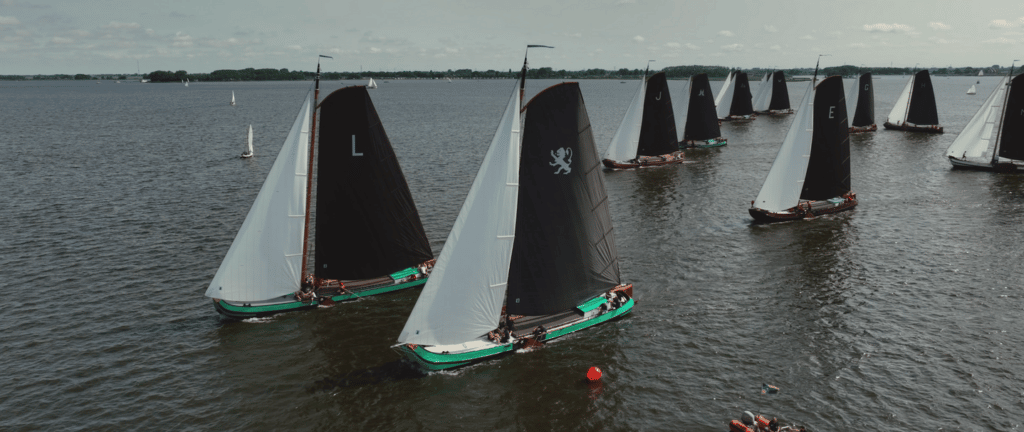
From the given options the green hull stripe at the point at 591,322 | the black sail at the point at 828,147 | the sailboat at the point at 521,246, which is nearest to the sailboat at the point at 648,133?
the black sail at the point at 828,147

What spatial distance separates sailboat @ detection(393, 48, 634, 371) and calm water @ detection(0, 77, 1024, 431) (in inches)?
62.5

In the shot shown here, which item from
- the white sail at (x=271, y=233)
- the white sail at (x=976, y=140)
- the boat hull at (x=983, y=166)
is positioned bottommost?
the white sail at (x=271, y=233)

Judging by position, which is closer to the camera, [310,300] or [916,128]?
[310,300]

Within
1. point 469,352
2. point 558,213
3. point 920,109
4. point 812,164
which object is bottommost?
point 469,352

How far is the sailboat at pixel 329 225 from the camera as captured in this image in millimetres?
37219

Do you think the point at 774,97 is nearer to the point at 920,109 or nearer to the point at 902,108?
the point at 902,108

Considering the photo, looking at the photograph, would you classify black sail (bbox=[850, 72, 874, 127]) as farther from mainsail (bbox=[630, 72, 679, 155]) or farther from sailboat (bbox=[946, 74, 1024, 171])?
mainsail (bbox=[630, 72, 679, 155])

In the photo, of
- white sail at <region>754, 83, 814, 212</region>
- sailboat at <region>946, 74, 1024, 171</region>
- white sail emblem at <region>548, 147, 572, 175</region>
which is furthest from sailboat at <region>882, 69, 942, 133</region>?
white sail emblem at <region>548, 147, 572, 175</region>

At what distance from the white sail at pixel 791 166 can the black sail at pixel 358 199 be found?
120 feet

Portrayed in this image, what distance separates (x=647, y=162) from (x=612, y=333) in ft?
185

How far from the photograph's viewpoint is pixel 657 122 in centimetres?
9000

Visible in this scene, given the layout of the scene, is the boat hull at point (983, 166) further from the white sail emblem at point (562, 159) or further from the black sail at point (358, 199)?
the black sail at point (358, 199)

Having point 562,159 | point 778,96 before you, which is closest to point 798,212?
point 562,159

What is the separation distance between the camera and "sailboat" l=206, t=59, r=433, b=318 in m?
37.2
